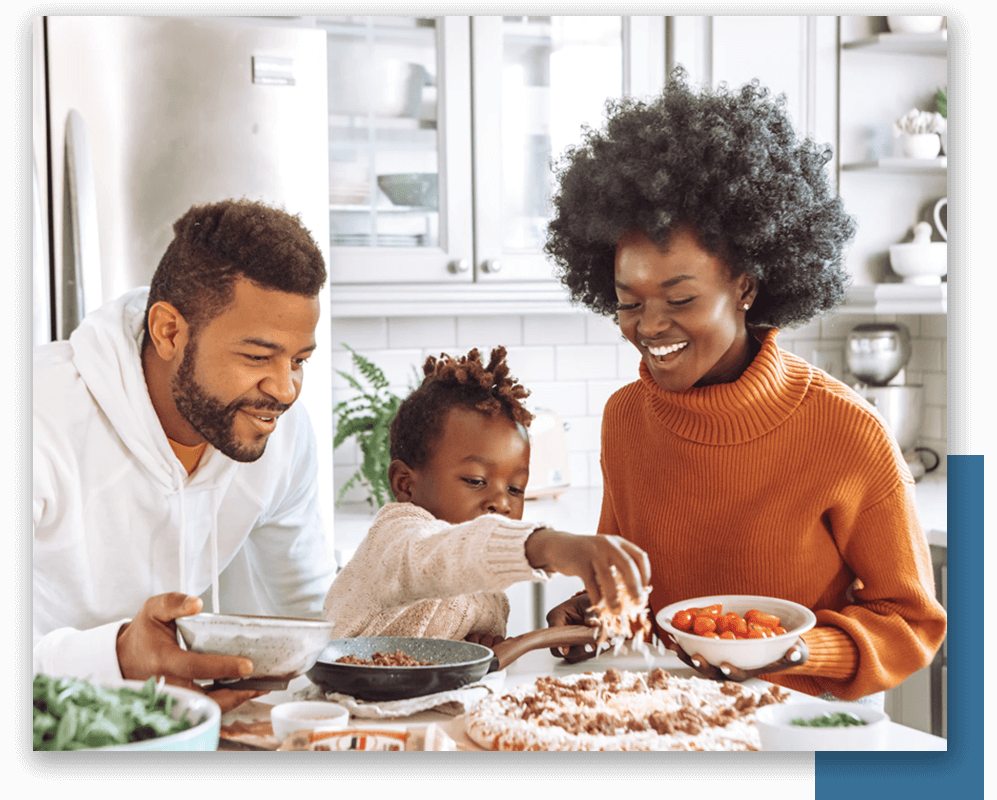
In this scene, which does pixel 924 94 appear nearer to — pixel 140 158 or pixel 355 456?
pixel 355 456

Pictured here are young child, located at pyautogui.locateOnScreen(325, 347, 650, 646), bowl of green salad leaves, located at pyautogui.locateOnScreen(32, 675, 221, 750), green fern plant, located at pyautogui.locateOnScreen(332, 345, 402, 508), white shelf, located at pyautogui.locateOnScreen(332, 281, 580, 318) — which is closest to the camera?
bowl of green salad leaves, located at pyautogui.locateOnScreen(32, 675, 221, 750)

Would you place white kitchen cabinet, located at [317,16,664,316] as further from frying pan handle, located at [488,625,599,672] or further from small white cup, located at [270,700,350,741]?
small white cup, located at [270,700,350,741]

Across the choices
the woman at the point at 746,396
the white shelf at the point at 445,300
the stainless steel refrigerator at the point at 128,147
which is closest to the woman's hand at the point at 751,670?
the woman at the point at 746,396

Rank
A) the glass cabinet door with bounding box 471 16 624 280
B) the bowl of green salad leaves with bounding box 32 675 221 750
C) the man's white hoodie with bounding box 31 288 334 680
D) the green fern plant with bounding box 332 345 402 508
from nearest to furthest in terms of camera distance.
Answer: the bowl of green salad leaves with bounding box 32 675 221 750 < the man's white hoodie with bounding box 31 288 334 680 < the green fern plant with bounding box 332 345 402 508 < the glass cabinet door with bounding box 471 16 624 280

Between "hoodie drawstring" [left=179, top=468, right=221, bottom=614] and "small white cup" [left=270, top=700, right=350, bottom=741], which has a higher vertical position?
"hoodie drawstring" [left=179, top=468, right=221, bottom=614]

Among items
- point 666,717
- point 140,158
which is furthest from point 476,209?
point 666,717

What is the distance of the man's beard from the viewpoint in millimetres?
891

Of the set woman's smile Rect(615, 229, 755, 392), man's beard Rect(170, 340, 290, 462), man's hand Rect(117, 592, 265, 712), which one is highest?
woman's smile Rect(615, 229, 755, 392)

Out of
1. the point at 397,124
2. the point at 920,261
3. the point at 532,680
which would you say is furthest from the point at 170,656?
the point at 920,261

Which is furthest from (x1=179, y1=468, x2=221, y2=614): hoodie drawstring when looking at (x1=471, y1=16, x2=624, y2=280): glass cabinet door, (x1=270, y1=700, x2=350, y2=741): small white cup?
(x1=471, y1=16, x2=624, y2=280): glass cabinet door

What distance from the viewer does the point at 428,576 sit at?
0.81 metres

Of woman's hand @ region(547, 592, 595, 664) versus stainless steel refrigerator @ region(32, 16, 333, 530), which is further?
stainless steel refrigerator @ region(32, 16, 333, 530)

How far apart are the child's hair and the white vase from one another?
82cm
